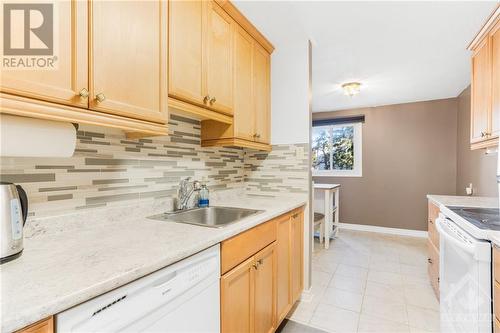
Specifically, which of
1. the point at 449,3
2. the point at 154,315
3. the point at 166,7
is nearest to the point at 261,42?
the point at 166,7

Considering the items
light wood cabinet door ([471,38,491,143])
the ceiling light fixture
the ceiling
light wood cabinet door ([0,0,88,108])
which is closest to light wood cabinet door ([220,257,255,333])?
light wood cabinet door ([0,0,88,108])

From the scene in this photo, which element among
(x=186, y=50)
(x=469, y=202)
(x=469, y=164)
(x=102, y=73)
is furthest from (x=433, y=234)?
(x=102, y=73)

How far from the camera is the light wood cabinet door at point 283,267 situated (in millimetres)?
1622

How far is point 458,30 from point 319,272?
8.48ft

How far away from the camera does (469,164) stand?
3.27 meters

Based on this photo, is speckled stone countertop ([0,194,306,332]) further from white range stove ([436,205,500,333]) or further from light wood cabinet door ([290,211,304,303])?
white range stove ([436,205,500,333])

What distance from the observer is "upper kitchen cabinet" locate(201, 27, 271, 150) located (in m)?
1.77

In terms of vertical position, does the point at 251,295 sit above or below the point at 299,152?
below

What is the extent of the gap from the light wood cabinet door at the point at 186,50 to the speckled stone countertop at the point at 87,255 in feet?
2.30

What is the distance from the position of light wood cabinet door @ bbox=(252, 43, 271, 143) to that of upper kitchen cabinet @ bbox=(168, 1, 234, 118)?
0.36m

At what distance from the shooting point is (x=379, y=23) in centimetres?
192

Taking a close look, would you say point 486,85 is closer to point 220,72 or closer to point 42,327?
point 220,72

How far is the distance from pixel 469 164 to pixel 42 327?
4.42 metres

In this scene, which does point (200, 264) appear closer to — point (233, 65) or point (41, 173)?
point (41, 173)
